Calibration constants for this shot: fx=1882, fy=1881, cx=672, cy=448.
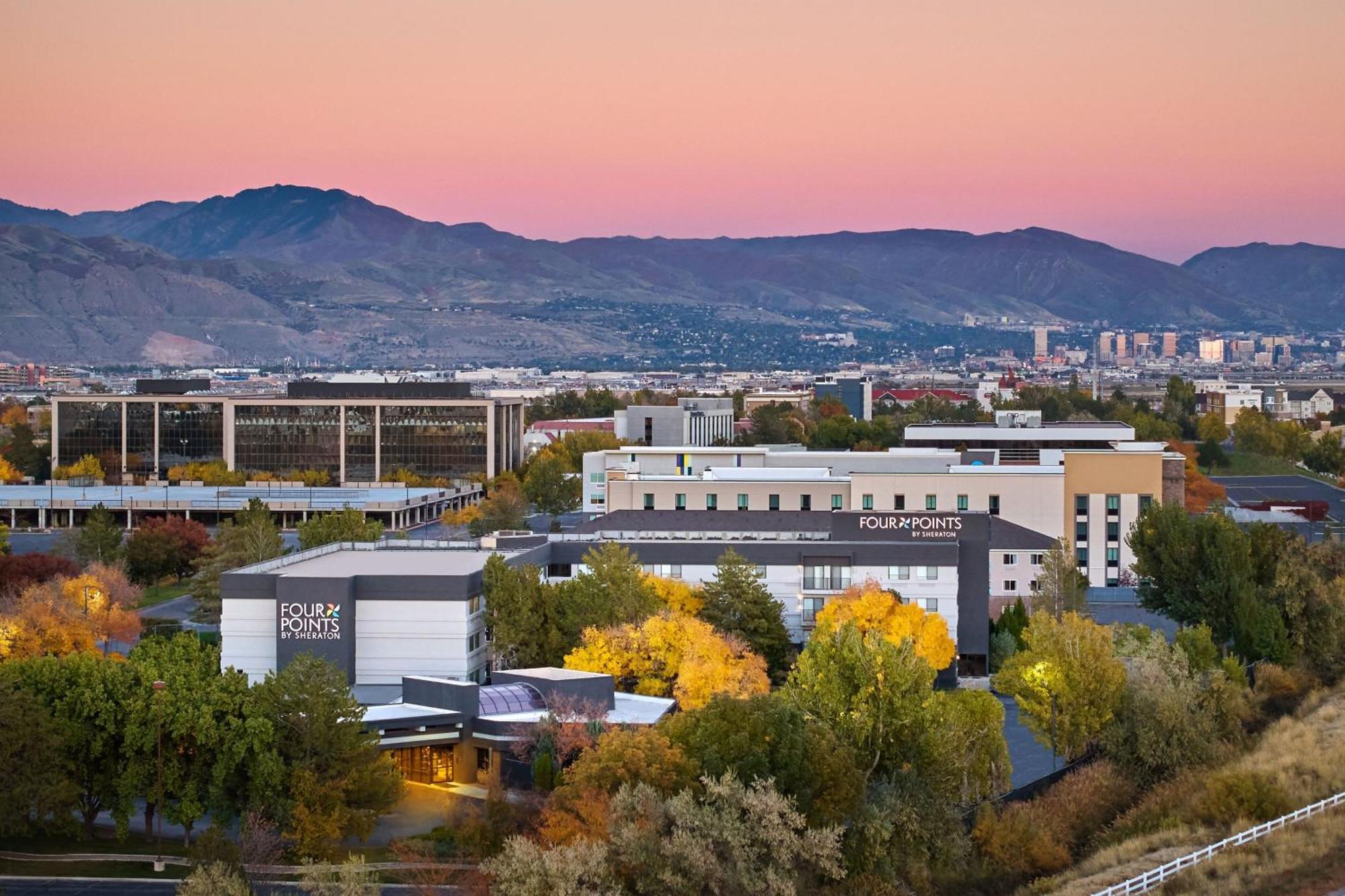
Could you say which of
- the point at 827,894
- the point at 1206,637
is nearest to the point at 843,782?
the point at 827,894

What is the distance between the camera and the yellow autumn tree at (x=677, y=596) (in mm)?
55500

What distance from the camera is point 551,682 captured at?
151 ft

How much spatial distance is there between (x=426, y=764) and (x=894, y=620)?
1579 centimetres

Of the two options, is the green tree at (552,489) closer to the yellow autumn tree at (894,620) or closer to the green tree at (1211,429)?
the yellow autumn tree at (894,620)

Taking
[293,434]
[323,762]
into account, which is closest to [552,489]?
[293,434]

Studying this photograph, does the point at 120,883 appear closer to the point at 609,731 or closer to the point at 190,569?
the point at 609,731

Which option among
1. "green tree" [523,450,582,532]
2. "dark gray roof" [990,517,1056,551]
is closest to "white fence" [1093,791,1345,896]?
"dark gray roof" [990,517,1056,551]

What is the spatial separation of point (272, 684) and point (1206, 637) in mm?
28356

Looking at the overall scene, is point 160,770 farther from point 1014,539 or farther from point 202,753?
point 1014,539

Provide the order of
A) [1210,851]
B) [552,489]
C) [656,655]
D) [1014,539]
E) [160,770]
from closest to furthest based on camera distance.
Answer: [1210,851] → [160,770] → [656,655] → [1014,539] → [552,489]

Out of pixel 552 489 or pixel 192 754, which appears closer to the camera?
pixel 192 754

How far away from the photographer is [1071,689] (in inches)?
1859

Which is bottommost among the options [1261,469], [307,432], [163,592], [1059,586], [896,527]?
[163,592]

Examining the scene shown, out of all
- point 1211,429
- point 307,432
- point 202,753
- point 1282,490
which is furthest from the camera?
point 1211,429
